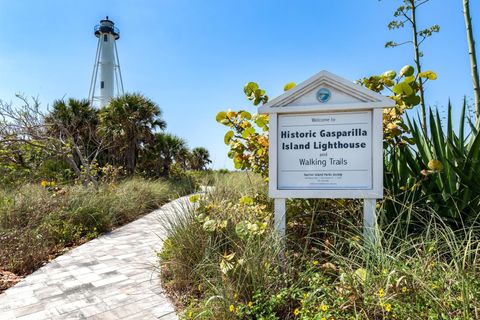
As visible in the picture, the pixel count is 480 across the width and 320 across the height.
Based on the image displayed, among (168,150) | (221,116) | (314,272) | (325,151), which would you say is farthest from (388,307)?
(168,150)

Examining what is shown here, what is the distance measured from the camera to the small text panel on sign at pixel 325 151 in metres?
2.97

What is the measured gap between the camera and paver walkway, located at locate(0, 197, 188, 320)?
2.86 metres

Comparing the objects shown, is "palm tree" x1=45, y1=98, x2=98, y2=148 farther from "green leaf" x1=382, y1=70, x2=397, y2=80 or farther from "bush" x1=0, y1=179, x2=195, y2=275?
"green leaf" x1=382, y1=70, x2=397, y2=80

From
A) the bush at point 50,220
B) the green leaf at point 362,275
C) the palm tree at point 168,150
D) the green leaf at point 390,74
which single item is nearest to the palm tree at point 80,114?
the palm tree at point 168,150

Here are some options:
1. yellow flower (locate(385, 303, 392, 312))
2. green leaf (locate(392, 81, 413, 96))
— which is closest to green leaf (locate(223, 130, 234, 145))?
green leaf (locate(392, 81, 413, 96))

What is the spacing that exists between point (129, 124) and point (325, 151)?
507 inches

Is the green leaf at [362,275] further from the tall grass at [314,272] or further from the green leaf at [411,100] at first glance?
the green leaf at [411,100]

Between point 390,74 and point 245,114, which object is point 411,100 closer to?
point 390,74

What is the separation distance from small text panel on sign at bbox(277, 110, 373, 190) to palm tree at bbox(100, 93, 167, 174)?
41.0 ft

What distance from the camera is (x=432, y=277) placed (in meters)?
2.11

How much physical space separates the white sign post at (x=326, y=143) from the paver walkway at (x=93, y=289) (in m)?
1.53

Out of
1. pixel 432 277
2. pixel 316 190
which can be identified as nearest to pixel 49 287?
pixel 316 190

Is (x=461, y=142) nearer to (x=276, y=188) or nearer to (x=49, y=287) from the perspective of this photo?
(x=276, y=188)

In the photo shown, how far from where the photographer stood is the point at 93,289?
11.2 ft
